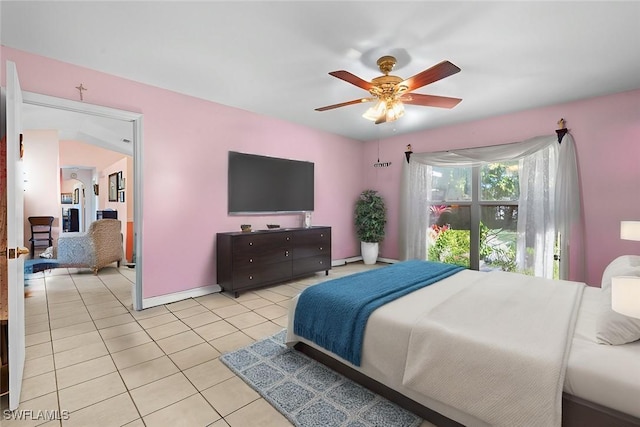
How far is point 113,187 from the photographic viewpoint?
23.8ft

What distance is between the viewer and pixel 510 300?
199cm

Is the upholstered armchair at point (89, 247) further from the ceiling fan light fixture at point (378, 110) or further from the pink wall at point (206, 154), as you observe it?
the ceiling fan light fixture at point (378, 110)

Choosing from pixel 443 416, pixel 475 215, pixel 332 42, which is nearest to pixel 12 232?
pixel 332 42

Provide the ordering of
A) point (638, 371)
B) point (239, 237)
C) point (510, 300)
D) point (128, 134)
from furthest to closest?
point (128, 134) < point (239, 237) < point (510, 300) < point (638, 371)

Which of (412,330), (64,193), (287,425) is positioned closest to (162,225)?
(287,425)

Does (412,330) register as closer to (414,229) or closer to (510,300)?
(510,300)

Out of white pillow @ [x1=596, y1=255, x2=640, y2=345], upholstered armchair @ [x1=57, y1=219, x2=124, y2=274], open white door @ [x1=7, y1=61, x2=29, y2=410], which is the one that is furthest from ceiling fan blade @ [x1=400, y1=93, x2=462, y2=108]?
upholstered armchair @ [x1=57, y1=219, x2=124, y2=274]

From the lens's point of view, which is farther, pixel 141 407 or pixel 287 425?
pixel 141 407

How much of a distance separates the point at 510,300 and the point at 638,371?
0.82 meters

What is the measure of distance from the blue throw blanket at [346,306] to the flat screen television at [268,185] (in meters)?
2.21

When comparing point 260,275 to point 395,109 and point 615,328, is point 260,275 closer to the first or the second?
point 395,109

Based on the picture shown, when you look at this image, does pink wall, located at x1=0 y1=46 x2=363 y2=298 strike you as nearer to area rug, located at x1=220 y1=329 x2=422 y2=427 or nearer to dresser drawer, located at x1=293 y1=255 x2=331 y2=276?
dresser drawer, located at x1=293 y1=255 x2=331 y2=276

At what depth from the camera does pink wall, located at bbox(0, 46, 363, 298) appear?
2.81 metres

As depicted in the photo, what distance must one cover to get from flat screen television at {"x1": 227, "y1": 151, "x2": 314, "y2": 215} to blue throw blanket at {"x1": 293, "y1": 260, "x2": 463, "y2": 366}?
7.24 feet
